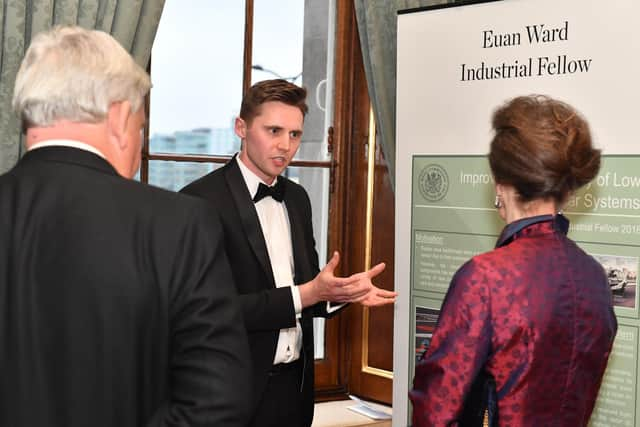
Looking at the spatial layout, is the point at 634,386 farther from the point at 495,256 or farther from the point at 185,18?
the point at 185,18

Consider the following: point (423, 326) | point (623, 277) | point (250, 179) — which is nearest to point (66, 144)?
point (250, 179)

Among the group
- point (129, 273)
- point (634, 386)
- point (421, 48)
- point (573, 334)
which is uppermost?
point (421, 48)

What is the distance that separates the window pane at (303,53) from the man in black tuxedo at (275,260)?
1.40 meters

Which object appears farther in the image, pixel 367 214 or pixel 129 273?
pixel 367 214

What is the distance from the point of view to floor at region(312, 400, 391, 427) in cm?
430

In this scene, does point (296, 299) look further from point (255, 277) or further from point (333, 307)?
point (333, 307)

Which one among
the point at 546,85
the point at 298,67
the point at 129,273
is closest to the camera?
the point at 129,273

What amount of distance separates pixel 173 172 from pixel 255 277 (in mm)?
1485

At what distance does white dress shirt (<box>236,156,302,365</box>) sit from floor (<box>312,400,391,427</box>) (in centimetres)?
152

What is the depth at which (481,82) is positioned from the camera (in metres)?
3.51

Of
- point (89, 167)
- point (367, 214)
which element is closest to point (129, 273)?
point (89, 167)

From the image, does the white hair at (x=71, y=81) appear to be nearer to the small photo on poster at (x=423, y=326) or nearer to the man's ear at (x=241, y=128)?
the man's ear at (x=241, y=128)

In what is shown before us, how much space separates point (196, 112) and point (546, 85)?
68.6 inches

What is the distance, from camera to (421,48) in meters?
3.76
